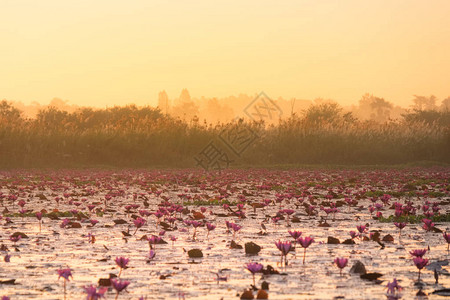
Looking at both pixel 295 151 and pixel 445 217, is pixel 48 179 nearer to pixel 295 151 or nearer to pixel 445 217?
pixel 445 217

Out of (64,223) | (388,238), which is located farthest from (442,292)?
(64,223)

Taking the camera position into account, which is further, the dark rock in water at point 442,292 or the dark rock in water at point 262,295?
the dark rock in water at point 442,292

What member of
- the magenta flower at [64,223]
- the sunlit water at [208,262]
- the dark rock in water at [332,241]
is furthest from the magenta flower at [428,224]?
the magenta flower at [64,223]

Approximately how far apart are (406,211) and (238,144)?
2605 cm

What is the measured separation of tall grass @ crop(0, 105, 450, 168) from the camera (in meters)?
32.6

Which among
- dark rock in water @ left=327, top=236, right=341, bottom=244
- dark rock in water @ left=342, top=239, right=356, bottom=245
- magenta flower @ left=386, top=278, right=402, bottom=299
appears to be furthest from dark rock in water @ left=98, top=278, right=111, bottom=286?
dark rock in water @ left=342, top=239, right=356, bottom=245

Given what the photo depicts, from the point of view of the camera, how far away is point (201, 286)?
15.0ft

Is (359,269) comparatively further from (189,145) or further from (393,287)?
(189,145)

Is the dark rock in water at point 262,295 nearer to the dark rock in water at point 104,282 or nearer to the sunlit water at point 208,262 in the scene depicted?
the sunlit water at point 208,262

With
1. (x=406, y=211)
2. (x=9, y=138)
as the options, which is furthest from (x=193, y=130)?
(x=406, y=211)

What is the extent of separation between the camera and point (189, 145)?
114ft

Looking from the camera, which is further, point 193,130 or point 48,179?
point 193,130

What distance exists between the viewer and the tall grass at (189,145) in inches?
1283

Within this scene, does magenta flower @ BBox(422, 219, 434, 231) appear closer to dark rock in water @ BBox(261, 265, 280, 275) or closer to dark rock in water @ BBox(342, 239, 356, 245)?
dark rock in water @ BBox(342, 239, 356, 245)
